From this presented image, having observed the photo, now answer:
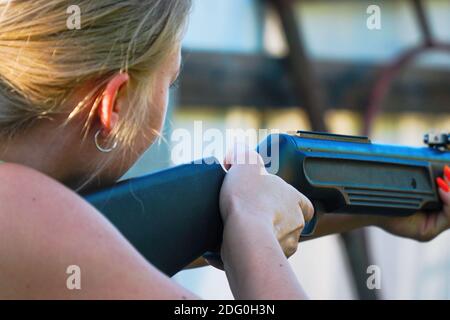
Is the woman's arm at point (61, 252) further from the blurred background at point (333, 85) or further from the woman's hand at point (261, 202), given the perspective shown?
the blurred background at point (333, 85)

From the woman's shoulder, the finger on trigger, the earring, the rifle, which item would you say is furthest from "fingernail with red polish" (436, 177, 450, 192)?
the woman's shoulder

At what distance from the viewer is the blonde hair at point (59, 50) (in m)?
1.53

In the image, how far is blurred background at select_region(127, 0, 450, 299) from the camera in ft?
14.8

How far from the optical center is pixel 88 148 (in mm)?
1626

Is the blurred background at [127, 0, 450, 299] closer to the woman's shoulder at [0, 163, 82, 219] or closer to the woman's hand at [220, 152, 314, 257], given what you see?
the woman's hand at [220, 152, 314, 257]

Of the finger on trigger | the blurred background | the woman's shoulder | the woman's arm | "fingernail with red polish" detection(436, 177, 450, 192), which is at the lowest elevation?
the woman's arm

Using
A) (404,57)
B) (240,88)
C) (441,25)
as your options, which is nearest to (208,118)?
(240,88)

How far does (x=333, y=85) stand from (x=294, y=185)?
2826 millimetres

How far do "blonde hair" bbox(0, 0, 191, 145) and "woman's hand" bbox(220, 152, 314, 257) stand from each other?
1.07 feet

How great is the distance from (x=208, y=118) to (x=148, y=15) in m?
2.94

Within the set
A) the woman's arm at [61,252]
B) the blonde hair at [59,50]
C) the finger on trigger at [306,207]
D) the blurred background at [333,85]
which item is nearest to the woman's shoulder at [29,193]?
the woman's arm at [61,252]

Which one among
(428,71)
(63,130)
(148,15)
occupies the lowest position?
(63,130)
